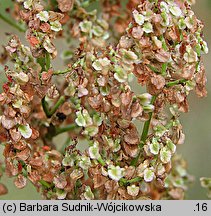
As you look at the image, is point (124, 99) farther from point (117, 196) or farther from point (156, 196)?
point (156, 196)

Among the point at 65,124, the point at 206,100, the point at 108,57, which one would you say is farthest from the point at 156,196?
the point at 206,100

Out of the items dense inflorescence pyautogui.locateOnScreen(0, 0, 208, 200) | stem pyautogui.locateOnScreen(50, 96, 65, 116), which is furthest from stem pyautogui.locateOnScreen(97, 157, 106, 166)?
stem pyautogui.locateOnScreen(50, 96, 65, 116)

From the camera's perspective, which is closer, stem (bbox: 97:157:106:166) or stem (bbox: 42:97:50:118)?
stem (bbox: 97:157:106:166)

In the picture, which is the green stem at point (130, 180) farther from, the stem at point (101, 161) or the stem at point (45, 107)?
the stem at point (45, 107)

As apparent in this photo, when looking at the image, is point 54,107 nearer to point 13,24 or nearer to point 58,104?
point 58,104

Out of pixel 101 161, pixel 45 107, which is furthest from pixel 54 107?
pixel 101 161

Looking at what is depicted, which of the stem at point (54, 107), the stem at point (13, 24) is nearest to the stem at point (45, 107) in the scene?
the stem at point (54, 107)

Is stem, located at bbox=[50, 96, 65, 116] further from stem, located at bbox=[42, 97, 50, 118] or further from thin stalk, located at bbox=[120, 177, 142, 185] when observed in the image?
thin stalk, located at bbox=[120, 177, 142, 185]

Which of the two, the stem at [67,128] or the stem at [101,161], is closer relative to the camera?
the stem at [101,161]
